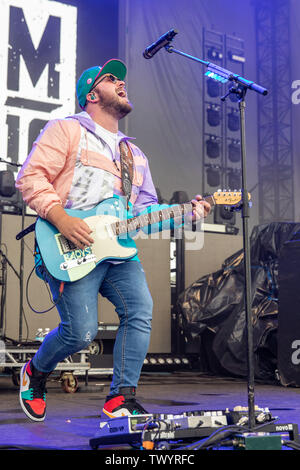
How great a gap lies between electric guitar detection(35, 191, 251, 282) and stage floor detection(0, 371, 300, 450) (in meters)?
0.70

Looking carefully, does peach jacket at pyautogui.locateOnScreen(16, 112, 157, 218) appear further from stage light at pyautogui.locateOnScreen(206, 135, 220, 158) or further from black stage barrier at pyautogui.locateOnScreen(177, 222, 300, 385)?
stage light at pyautogui.locateOnScreen(206, 135, 220, 158)

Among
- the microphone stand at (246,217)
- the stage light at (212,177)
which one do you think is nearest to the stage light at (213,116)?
the stage light at (212,177)

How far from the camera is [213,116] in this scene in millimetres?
11438

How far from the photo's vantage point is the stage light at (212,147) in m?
11.4

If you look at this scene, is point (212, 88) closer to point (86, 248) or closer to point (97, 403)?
point (97, 403)

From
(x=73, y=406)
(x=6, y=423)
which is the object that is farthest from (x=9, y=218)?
(x=6, y=423)

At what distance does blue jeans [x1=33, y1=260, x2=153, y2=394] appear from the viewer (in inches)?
112

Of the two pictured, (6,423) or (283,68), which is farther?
(283,68)

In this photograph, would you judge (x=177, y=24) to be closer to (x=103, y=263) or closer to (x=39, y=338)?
(x=39, y=338)

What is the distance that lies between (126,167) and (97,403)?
1738 mm

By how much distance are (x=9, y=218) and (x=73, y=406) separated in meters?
3.43

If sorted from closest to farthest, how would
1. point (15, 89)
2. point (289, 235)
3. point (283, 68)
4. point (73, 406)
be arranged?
point (73, 406) < point (289, 235) < point (15, 89) < point (283, 68)

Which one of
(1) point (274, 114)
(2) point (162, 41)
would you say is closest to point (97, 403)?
(2) point (162, 41)

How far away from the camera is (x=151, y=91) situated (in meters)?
10.7
